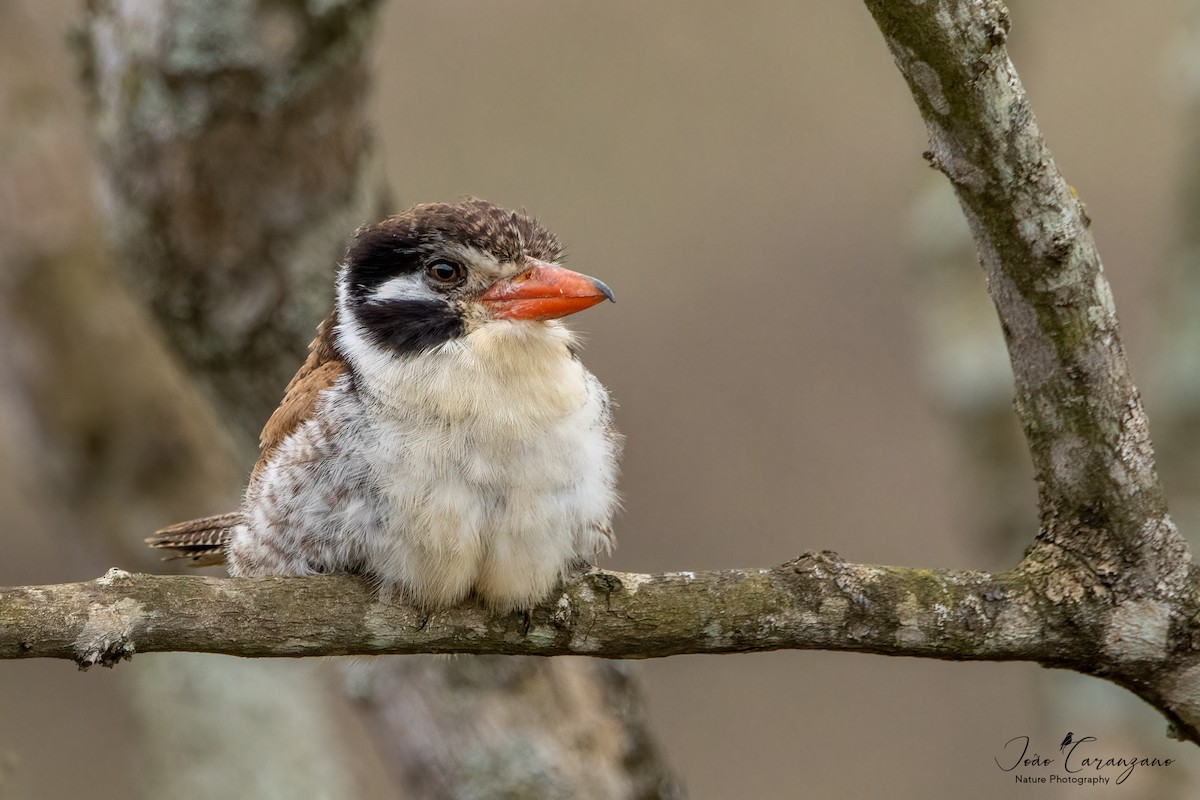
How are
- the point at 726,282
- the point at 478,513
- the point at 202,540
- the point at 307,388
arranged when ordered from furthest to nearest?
the point at 726,282 < the point at 202,540 < the point at 307,388 < the point at 478,513

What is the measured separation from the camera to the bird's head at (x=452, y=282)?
3.05 m

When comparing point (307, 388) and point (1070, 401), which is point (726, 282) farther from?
point (1070, 401)

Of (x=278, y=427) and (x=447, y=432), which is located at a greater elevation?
(x=278, y=427)

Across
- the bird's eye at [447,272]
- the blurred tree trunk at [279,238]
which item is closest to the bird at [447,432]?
the bird's eye at [447,272]

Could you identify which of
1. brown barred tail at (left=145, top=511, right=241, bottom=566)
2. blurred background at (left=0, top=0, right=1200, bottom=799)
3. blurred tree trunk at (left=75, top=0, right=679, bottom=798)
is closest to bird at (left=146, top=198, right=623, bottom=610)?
brown barred tail at (left=145, top=511, right=241, bottom=566)

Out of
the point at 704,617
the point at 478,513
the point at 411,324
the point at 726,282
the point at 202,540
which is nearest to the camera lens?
the point at 704,617

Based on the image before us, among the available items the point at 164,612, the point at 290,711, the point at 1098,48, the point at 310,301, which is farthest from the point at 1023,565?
the point at 1098,48

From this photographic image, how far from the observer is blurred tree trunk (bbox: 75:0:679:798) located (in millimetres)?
3770

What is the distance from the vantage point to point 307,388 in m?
3.17

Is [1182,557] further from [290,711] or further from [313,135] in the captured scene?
[290,711]

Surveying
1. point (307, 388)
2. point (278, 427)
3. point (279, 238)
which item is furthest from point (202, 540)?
point (279, 238)

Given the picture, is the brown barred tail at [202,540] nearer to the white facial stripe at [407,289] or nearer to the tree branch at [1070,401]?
the white facial stripe at [407,289]

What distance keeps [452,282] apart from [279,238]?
1.10 metres

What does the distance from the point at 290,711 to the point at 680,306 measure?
2.66 meters
